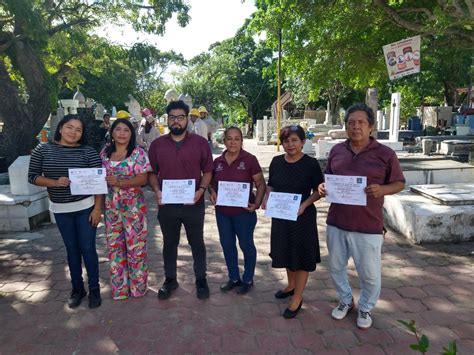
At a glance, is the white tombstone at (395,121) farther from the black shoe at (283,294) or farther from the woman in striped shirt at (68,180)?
the woman in striped shirt at (68,180)

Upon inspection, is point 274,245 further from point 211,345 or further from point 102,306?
point 102,306

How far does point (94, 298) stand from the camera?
A: 3566 mm

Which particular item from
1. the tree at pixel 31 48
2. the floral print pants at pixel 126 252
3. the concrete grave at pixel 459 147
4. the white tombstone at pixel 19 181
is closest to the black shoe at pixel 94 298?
the floral print pants at pixel 126 252

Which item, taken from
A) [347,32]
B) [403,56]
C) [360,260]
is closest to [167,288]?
[360,260]

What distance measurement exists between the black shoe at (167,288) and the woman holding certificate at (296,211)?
122cm

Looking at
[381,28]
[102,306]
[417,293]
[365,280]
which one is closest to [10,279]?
[102,306]

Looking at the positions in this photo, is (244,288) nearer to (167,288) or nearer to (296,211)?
(167,288)

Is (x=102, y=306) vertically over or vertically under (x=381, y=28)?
under

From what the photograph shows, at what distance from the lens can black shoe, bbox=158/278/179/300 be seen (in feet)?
12.1

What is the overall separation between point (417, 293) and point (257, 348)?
6.09ft

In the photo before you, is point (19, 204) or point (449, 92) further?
point (449, 92)

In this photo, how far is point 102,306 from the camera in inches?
140

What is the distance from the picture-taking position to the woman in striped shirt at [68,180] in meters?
3.27

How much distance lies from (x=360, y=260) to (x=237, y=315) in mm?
1244
